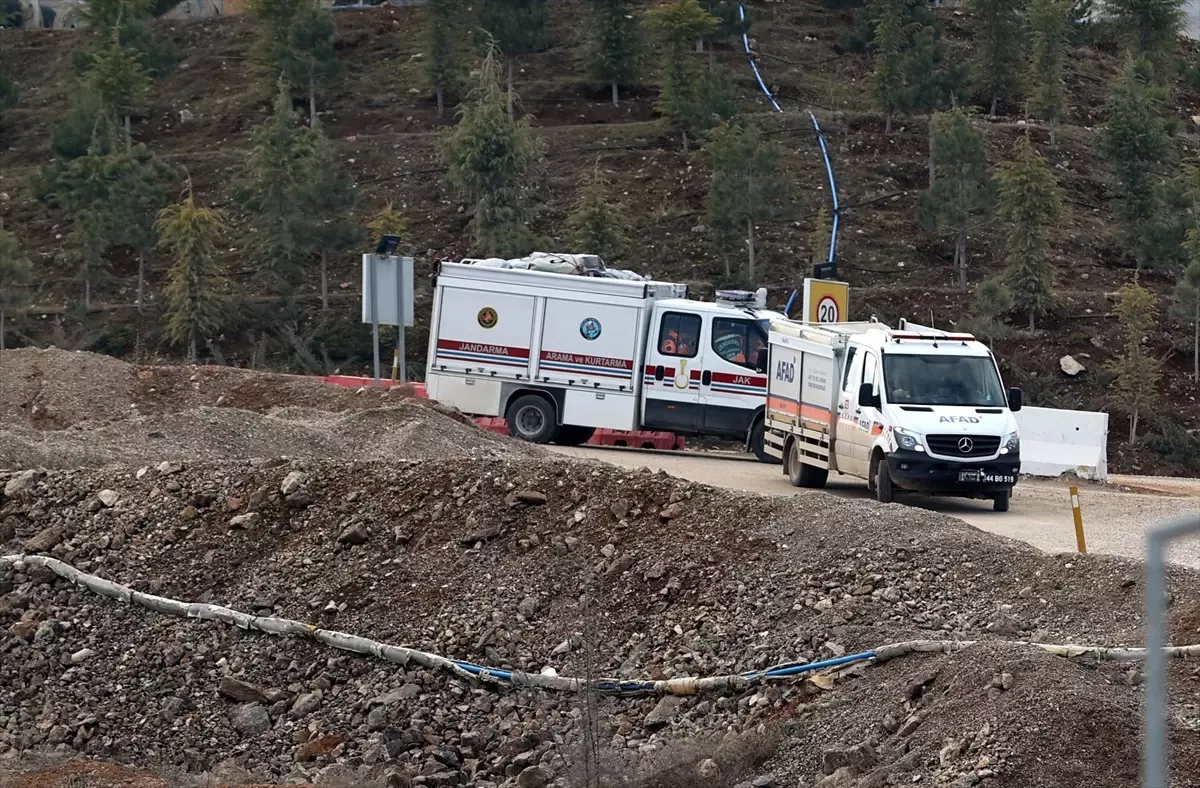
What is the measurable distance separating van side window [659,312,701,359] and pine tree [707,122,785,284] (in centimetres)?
1592

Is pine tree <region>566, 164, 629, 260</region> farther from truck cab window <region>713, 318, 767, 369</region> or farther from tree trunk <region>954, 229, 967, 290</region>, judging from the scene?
truck cab window <region>713, 318, 767, 369</region>

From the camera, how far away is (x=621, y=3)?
51.6 metres

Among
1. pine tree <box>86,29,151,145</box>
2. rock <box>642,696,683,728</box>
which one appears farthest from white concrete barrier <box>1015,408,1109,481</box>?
pine tree <box>86,29,151,145</box>

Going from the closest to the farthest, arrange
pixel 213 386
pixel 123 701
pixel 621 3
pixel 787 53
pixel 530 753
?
pixel 530 753 < pixel 123 701 < pixel 213 386 < pixel 621 3 < pixel 787 53

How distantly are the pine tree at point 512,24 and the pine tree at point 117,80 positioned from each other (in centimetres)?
1054

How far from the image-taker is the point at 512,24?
52406mm

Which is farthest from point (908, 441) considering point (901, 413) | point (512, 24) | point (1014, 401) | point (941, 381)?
point (512, 24)

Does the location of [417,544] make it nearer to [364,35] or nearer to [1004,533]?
[1004,533]

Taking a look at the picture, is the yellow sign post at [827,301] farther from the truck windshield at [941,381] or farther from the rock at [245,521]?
the rock at [245,521]

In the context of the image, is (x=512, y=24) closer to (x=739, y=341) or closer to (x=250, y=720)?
(x=739, y=341)

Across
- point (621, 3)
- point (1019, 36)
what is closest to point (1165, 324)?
point (1019, 36)

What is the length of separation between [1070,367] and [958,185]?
20.2ft

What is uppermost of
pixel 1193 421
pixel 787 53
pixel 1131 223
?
pixel 787 53

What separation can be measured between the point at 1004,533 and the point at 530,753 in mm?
8915
